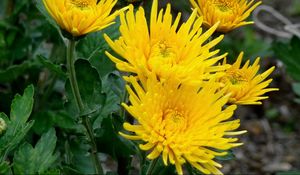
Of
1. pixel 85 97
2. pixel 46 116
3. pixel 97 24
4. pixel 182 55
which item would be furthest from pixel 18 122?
pixel 46 116

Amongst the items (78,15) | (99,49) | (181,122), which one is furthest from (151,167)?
(99,49)

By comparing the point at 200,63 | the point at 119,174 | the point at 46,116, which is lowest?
the point at 119,174

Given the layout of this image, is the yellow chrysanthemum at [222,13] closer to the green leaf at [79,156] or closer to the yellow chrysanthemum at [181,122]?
the yellow chrysanthemum at [181,122]

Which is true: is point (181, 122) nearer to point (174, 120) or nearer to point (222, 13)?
point (174, 120)

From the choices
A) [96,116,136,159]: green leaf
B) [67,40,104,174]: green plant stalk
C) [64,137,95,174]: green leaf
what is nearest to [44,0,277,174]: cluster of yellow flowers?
[67,40,104,174]: green plant stalk

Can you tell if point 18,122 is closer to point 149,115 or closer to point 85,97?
point 85,97

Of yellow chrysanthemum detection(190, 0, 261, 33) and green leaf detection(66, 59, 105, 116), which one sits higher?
yellow chrysanthemum detection(190, 0, 261, 33)

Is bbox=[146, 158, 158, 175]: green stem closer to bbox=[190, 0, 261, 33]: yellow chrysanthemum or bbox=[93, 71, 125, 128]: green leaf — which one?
bbox=[93, 71, 125, 128]: green leaf
